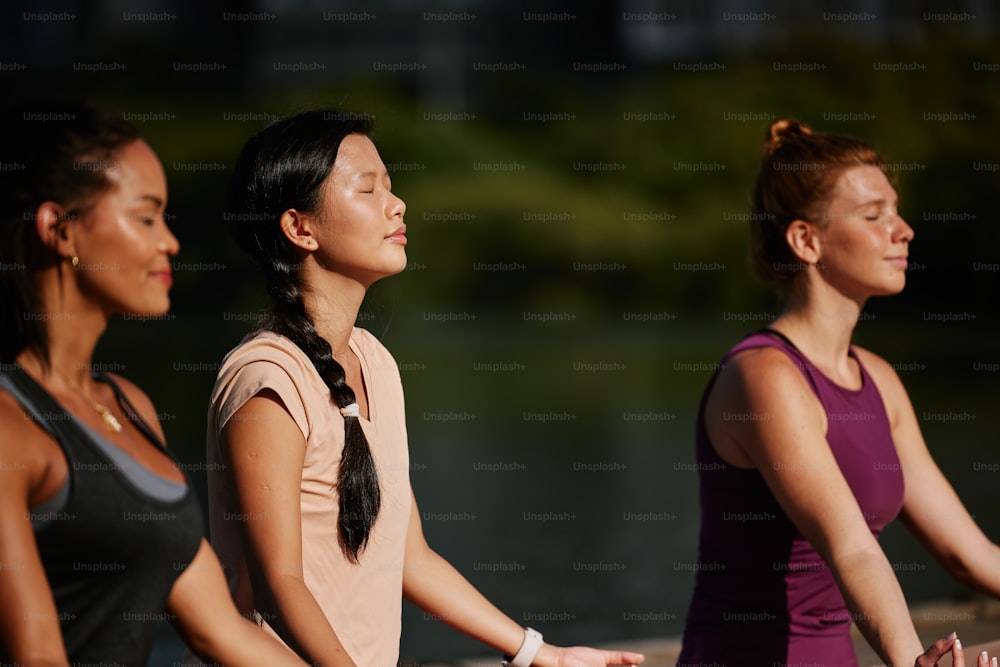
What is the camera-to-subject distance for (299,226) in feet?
8.44

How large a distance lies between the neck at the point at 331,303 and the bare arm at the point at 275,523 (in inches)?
11.9

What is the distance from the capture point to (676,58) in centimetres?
3888

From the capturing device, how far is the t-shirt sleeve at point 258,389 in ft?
7.63

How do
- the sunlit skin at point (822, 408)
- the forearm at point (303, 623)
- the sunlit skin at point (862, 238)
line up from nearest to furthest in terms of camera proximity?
the forearm at point (303, 623) → the sunlit skin at point (822, 408) → the sunlit skin at point (862, 238)

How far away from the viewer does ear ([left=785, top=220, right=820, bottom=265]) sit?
3.14 meters

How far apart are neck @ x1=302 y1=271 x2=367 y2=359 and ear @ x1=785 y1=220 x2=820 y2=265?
1099 mm

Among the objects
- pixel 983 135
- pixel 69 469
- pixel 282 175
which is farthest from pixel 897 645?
pixel 983 135

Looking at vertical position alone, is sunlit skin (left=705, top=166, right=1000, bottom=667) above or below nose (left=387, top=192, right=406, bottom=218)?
below

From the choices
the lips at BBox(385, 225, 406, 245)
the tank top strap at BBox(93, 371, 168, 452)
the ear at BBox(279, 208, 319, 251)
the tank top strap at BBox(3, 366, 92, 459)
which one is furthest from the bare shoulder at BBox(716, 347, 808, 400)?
the tank top strap at BBox(3, 366, 92, 459)

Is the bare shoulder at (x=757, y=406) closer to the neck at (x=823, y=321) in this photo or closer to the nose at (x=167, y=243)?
the neck at (x=823, y=321)

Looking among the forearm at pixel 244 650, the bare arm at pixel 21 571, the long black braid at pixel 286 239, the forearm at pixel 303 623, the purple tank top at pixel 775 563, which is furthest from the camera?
the purple tank top at pixel 775 563

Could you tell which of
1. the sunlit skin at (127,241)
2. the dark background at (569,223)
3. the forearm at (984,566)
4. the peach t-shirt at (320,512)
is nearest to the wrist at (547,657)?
the peach t-shirt at (320,512)

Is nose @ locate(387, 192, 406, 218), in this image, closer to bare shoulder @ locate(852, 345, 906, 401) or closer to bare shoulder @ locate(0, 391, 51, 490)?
bare shoulder @ locate(0, 391, 51, 490)

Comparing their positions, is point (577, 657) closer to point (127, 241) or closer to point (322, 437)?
point (322, 437)
